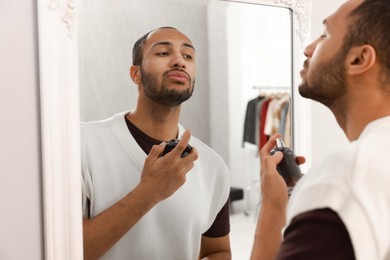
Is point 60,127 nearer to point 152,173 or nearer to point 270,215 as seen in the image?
point 152,173

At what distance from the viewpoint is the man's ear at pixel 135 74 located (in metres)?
1.19

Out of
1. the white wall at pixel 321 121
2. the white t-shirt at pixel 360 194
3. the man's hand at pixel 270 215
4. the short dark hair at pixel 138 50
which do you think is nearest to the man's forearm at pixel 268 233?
the man's hand at pixel 270 215

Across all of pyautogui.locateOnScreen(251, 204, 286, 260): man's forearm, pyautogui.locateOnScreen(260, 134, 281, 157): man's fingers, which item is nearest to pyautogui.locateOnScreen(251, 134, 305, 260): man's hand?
pyautogui.locateOnScreen(251, 204, 286, 260): man's forearm

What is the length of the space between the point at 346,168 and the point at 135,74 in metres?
Result: 0.60

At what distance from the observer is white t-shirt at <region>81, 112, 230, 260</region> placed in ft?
3.77

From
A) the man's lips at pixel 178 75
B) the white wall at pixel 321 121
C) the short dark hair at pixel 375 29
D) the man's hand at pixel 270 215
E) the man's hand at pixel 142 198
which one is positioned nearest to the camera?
the short dark hair at pixel 375 29

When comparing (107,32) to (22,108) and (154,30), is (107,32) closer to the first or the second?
(154,30)

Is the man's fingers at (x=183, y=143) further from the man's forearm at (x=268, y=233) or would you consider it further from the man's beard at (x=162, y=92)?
the man's forearm at (x=268, y=233)

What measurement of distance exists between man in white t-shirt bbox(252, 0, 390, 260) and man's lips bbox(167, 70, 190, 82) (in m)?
0.30

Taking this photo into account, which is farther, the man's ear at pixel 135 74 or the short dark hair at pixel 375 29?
the man's ear at pixel 135 74

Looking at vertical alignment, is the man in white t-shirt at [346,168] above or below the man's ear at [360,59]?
below

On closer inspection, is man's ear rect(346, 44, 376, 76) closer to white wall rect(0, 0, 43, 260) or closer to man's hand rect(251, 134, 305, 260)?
man's hand rect(251, 134, 305, 260)

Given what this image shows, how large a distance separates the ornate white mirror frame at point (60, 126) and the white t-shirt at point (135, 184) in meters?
0.05

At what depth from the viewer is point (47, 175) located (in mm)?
1062
